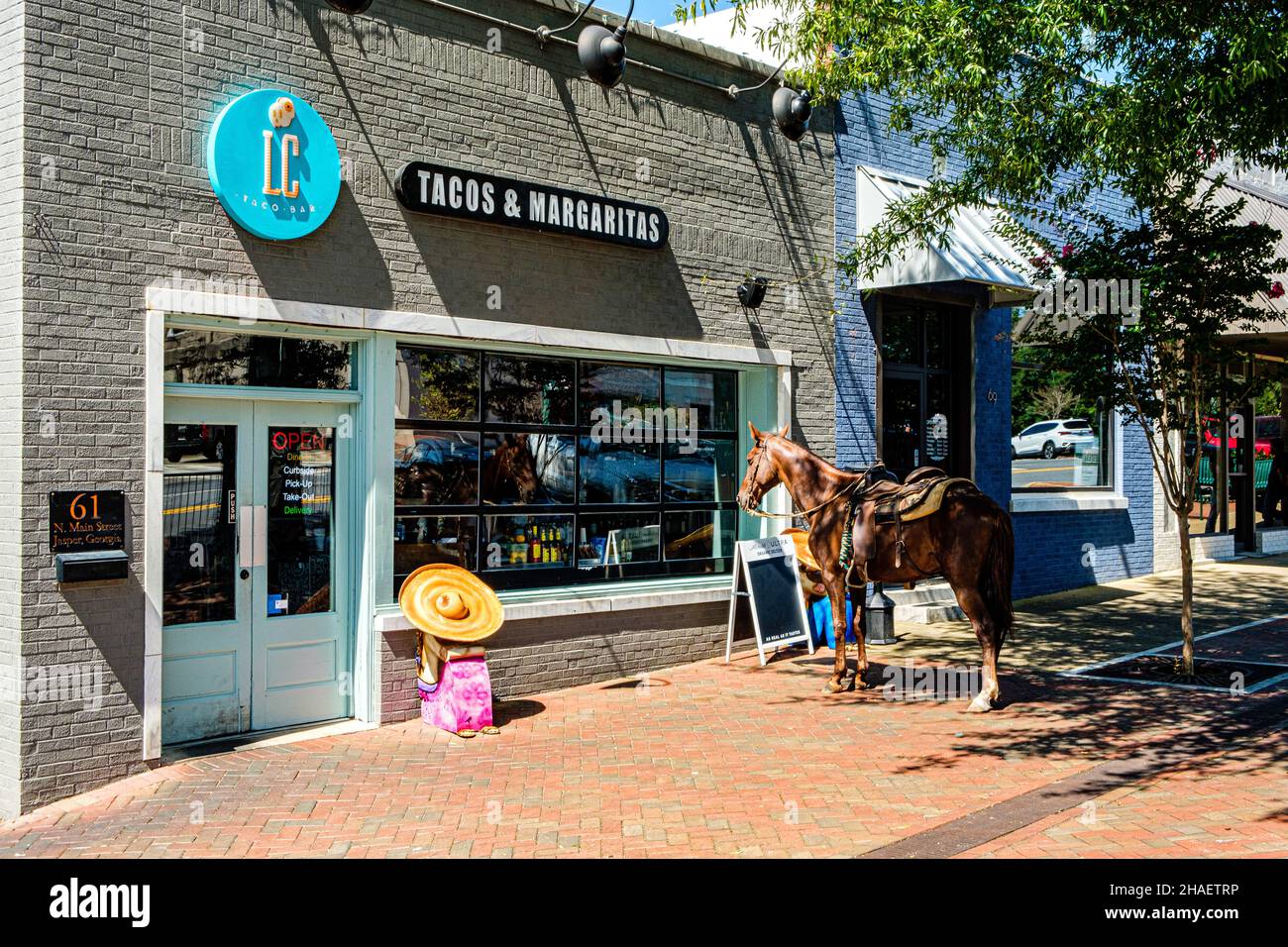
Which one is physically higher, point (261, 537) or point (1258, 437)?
point (1258, 437)

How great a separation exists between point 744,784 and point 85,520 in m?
4.51

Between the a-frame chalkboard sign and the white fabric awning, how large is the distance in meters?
3.39

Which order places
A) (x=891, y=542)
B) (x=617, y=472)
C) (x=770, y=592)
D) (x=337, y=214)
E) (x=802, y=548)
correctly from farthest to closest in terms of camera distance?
(x=802, y=548) → (x=770, y=592) → (x=617, y=472) → (x=891, y=542) → (x=337, y=214)

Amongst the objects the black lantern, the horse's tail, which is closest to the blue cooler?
the horse's tail

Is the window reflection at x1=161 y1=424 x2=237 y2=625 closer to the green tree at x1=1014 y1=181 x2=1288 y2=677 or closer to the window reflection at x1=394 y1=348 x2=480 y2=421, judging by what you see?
the window reflection at x1=394 y1=348 x2=480 y2=421

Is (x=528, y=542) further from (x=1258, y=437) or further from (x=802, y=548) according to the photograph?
(x=1258, y=437)

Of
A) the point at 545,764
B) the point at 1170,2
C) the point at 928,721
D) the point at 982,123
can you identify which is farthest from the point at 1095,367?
the point at 545,764

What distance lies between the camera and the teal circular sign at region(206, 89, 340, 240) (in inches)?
309

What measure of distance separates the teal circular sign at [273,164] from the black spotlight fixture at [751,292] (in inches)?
181

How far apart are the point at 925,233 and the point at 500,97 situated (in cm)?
503

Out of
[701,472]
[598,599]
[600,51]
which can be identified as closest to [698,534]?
[701,472]

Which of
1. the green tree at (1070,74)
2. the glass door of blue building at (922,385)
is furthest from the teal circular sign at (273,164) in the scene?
the glass door of blue building at (922,385)

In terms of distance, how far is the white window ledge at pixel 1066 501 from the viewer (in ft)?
50.0

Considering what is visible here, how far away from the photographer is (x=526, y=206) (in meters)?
9.60
